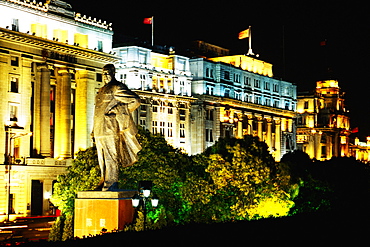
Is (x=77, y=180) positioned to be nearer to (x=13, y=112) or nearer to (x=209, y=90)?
(x=13, y=112)

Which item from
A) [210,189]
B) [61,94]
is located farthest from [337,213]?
[61,94]

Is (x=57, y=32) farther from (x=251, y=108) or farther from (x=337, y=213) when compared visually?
(x=251, y=108)

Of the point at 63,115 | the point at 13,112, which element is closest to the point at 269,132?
the point at 63,115

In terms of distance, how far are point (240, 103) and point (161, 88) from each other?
90.6 feet

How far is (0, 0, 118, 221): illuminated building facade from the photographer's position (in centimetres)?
8112

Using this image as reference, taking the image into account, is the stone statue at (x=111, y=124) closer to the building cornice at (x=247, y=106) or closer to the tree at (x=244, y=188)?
the tree at (x=244, y=188)

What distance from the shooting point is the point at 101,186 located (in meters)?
28.8

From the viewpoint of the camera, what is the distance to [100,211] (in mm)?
27562

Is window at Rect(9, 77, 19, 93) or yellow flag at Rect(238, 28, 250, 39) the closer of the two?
window at Rect(9, 77, 19, 93)

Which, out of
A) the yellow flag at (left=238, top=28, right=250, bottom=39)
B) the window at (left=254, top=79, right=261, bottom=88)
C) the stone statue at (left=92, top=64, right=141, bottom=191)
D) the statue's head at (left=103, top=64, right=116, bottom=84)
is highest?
the yellow flag at (left=238, top=28, right=250, bottom=39)

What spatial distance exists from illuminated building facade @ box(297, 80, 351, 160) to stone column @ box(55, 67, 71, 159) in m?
103

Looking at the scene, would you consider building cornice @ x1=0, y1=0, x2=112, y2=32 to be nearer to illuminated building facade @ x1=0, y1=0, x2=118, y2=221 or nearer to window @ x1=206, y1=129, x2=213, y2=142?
illuminated building facade @ x1=0, y1=0, x2=118, y2=221

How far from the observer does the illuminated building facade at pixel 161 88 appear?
360ft

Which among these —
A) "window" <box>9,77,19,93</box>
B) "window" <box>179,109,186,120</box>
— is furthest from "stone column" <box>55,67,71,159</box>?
"window" <box>179,109,186,120</box>
